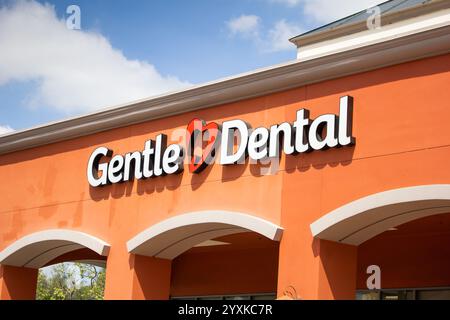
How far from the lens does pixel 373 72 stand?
601 inches

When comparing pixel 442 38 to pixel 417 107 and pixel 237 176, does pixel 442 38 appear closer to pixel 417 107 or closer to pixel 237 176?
pixel 417 107

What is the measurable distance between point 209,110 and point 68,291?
53.0 metres

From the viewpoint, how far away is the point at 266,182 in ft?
54.0

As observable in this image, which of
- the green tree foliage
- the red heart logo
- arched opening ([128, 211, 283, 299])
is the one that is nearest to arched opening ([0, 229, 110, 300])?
arched opening ([128, 211, 283, 299])

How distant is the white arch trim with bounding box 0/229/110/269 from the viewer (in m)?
19.6

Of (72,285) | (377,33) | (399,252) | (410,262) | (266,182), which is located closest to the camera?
(266,182)

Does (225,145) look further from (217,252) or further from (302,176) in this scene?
(217,252)

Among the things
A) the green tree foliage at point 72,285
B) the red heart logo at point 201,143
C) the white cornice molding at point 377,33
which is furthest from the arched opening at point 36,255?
the green tree foliage at point 72,285

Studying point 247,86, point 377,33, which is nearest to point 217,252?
point 247,86

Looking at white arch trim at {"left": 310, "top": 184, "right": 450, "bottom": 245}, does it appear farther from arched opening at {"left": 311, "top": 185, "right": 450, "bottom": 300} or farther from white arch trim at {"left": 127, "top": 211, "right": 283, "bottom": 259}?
white arch trim at {"left": 127, "top": 211, "right": 283, "bottom": 259}

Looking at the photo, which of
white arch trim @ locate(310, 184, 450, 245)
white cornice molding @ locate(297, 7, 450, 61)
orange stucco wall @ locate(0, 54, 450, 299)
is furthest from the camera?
white cornice molding @ locate(297, 7, 450, 61)

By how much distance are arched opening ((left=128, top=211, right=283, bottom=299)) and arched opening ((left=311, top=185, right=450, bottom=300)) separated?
1396mm

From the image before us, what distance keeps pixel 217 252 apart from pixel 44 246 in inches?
220
